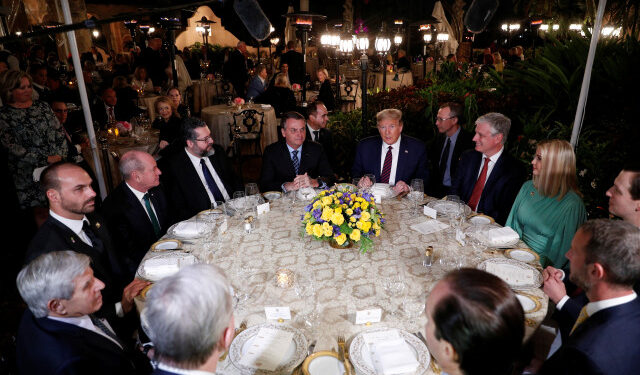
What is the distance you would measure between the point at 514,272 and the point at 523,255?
276 mm

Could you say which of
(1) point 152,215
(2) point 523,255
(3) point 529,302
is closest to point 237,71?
(1) point 152,215

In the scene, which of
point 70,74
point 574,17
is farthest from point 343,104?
point 70,74

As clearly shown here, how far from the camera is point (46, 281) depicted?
1646 millimetres

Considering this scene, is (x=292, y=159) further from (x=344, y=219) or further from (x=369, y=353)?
(x=369, y=353)

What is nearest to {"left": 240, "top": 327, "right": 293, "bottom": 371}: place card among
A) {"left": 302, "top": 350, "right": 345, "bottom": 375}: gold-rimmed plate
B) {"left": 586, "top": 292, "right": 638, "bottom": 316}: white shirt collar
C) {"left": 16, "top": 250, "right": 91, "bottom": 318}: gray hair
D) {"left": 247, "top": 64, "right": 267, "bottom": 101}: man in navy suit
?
{"left": 302, "top": 350, "right": 345, "bottom": 375}: gold-rimmed plate

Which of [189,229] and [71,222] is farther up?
[71,222]

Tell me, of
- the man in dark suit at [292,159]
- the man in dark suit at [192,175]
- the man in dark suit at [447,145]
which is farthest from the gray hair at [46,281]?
the man in dark suit at [447,145]

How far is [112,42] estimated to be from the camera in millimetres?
19328

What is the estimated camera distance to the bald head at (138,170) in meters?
3.02

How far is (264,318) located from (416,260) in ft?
3.38

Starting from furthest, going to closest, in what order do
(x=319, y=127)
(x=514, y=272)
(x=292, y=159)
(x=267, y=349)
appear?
(x=319, y=127)
(x=292, y=159)
(x=514, y=272)
(x=267, y=349)

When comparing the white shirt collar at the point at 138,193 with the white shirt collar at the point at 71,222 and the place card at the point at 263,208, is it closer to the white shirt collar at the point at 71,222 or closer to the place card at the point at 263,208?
the white shirt collar at the point at 71,222

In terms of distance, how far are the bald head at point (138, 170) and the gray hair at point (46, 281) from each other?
4.62 feet

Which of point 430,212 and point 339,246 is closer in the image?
point 339,246
